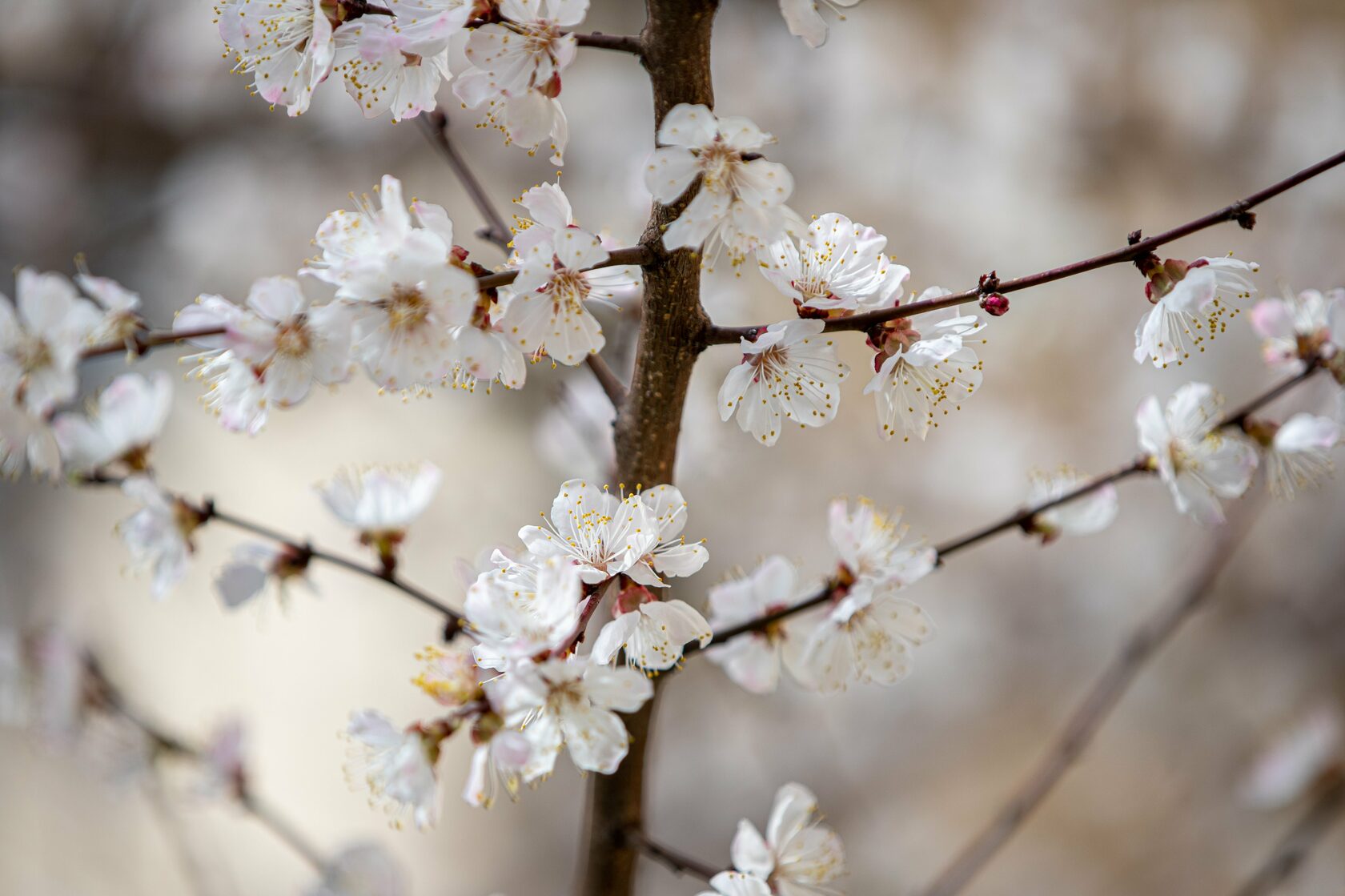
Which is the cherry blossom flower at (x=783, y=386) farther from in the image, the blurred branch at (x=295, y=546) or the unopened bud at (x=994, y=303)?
the blurred branch at (x=295, y=546)

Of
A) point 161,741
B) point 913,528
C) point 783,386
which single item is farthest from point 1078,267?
point 913,528

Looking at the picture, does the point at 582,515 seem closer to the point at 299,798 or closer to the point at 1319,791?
the point at 299,798

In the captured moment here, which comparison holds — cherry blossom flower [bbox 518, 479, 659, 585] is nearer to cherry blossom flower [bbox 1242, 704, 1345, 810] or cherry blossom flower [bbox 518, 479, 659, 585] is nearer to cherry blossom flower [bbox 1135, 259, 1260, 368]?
cherry blossom flower [bbox 1135, 259, 1260, 368]

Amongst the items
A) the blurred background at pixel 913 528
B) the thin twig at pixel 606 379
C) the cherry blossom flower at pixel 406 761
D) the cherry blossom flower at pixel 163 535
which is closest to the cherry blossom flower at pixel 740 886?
the cherry blossom flower at pixel 406 761

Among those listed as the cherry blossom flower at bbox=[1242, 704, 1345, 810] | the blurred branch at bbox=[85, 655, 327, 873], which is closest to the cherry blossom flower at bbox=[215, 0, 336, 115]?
the blurred branch at bbox=[85, 655, 327, 873]

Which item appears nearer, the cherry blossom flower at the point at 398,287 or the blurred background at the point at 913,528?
the cherry blossom flower at the point at 398,287

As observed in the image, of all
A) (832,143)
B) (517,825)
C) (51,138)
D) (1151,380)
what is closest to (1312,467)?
(1151,380)

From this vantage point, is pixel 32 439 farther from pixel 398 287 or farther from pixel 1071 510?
pixel 1071 510
